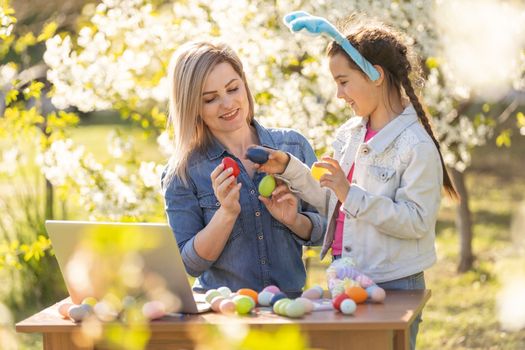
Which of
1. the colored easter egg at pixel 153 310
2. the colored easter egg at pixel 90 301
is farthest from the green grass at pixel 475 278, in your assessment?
the colored easter egg at pixel 90 301

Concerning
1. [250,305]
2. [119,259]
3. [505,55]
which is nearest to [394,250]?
[250,305]

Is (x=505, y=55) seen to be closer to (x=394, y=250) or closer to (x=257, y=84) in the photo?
(x=257, y=84)

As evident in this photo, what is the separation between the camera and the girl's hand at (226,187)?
9.48 ft

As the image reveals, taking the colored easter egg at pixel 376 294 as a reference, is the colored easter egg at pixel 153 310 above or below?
above

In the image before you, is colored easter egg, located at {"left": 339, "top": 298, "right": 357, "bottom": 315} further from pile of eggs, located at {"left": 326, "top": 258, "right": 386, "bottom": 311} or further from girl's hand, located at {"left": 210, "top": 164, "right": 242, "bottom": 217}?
girl's hand, located at {"left": 210, "top": 164, "right": 242, "bottom": 217}

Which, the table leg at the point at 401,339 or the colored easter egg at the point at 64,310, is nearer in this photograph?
the table leg at the point at 401,339

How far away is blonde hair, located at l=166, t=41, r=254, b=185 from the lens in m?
3.08

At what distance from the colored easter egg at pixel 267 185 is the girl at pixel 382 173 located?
30mm

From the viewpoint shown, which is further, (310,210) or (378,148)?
(310,210)

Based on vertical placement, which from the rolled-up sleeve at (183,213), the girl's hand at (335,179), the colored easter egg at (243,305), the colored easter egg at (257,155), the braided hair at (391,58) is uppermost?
the braided hair at (391,58)

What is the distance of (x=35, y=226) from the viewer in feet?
20.5

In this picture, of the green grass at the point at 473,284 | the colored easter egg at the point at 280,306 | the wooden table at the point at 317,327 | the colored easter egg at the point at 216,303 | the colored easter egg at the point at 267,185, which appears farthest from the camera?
the green grass at the point at 473,284

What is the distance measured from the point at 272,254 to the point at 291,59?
1.90 meters

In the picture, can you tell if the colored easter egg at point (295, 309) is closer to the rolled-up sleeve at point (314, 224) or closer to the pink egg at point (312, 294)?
the pink egg at point (312, 294)
